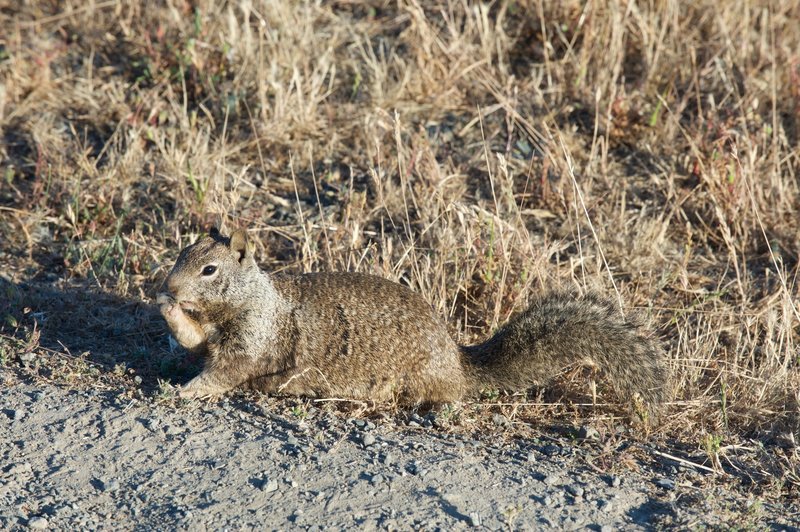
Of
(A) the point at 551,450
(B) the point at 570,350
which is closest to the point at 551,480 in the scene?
(A) the point at 551,450

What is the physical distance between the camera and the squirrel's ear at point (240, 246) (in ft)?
16.5

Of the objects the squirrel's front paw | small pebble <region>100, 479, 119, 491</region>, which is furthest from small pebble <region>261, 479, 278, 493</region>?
the squirrel's front paw

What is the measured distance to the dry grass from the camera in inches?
240

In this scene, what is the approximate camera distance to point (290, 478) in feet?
14.6

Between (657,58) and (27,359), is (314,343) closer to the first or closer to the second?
A: (27,359)

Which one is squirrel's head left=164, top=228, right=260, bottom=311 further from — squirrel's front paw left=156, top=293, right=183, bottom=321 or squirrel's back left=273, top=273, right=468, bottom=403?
squirrel's back left=273, top=273, right=468, bottom=403

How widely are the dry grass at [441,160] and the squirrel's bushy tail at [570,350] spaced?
9.2 inches

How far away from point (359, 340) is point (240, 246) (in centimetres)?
78

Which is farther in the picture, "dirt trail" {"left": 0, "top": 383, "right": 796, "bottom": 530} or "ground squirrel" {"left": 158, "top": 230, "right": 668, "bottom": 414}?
"ground squirrel" {"left": 158, "top": 230, "right": 668, "bottom": 414}

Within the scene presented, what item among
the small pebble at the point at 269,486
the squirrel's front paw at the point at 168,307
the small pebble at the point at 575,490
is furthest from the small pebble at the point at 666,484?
the squirrel's front paw at the point at 168,307

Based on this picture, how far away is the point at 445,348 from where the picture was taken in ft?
17.1

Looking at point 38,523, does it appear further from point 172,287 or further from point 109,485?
point 172,287

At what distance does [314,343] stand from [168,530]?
4.70 ft

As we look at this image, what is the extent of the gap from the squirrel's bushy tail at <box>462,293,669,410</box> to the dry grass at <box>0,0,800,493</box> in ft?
0.77
